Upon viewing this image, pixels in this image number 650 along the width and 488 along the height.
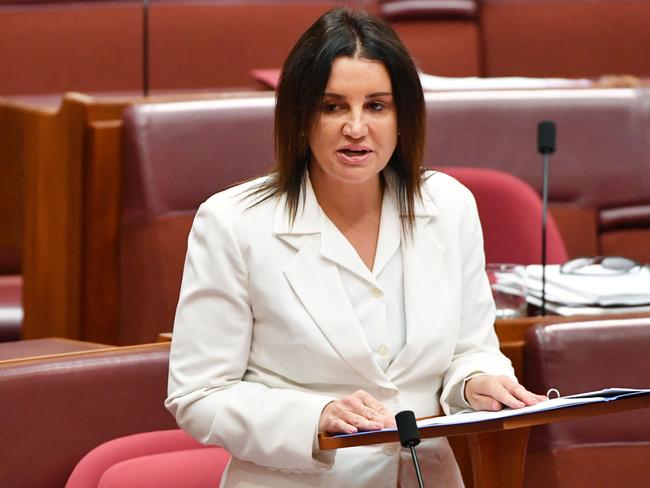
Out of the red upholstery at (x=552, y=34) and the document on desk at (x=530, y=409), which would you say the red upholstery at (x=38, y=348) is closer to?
the document on desk at (x=530, y=409)

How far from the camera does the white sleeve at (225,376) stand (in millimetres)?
668

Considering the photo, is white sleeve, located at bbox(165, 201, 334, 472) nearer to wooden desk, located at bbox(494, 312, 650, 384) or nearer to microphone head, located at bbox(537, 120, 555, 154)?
wooden desk, located at bbox(494, 312, 650, 384)

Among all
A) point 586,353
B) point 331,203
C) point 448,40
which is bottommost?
point 586,353

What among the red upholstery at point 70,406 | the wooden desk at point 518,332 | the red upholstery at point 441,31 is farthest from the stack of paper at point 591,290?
the red upholstery at point 441,31

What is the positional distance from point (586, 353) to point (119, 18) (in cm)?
113

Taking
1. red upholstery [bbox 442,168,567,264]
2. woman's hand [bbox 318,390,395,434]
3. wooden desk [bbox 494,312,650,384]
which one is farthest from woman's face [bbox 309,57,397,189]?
red upholstery [bbox 442,168,567,264]

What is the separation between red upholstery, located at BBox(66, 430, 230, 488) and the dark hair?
0.21 m

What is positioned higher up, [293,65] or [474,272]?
[293,65]

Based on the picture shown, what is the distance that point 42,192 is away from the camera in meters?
1.33

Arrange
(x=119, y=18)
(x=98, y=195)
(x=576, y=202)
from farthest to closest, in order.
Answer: (x=119, y=18) → (x=576, y=202) → (x=98, y=195)

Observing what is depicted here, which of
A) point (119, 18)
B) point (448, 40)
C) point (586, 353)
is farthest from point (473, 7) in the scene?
point (586, 353)

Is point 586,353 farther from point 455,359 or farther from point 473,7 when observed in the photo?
point 473,7

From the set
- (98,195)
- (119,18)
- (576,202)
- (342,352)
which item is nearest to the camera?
(342,352)

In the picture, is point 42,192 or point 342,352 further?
point 42,192
